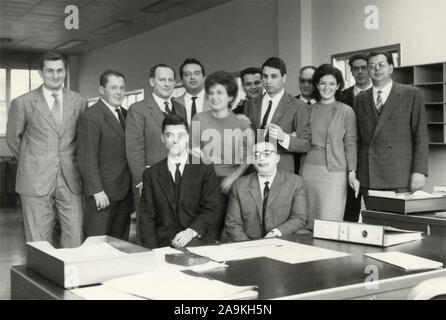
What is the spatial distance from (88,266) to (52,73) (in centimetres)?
226

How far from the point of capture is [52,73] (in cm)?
334

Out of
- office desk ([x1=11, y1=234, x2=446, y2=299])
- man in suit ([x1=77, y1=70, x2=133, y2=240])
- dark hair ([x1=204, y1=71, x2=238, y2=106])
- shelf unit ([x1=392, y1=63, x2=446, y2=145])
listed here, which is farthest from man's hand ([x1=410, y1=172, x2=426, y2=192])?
shelf unit ([x1=392, y1=63, x2=446, y2=145])

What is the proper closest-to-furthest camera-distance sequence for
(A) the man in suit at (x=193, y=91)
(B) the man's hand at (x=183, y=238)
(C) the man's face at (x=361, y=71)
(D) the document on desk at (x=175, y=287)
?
1. (D) the document on desk at (x=175, y=287)
2. (B) the man's hand at (x=183, y=238)
3. (A) the man in suit at (x=193, y=91)
4. (C) the man's face at (x=361, y=71)

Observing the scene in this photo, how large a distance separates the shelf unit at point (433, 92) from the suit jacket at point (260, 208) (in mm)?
2933

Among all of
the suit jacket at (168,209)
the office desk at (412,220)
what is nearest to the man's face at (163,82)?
the suit jacket at (168,209)

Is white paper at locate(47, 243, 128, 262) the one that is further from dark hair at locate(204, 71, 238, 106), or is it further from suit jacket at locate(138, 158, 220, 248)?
dark hair at locate(204, 71, 238, 106)

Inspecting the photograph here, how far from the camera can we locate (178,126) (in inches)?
114

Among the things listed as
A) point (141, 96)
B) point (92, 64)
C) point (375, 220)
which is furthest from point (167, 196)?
point (92, 64)

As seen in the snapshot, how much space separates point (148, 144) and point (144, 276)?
6.92ft

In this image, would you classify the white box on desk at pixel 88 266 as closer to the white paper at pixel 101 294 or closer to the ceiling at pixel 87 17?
the white paper at pixel 101 294

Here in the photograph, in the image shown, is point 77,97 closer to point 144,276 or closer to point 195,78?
point 195,78

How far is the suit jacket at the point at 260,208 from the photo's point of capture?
9.16 ft

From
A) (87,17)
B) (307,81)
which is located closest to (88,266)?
(307,81)

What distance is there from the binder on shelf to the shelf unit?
347cm
